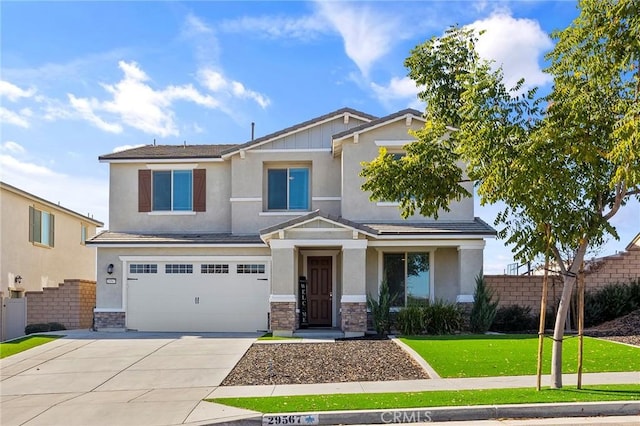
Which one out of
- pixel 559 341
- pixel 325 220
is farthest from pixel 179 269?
pixel 559 341

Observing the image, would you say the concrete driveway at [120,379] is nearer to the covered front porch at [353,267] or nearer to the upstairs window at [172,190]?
the covered front porch at [353,267]

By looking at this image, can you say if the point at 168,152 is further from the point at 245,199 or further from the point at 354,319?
the point at 354,319

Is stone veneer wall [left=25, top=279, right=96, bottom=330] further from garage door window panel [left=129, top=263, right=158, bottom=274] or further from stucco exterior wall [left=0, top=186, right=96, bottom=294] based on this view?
garage door window panel [left=129, top=263, right=158, bottom=274]

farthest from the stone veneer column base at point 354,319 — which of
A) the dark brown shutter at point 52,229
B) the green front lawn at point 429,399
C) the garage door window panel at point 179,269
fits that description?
the dark brown shutter at point 52,229

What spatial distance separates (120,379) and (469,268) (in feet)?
36.4

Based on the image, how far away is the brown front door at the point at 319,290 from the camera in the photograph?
21609 mm

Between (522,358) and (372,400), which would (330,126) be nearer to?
(522,358)

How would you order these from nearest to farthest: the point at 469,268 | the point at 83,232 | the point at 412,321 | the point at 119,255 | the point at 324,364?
the point at 324,364 → the point at 412,321 → the point at 469,268 → the point at 119,255 → the point at 83,232

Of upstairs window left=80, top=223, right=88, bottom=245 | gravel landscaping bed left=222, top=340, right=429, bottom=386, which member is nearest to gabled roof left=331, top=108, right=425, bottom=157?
gravel landscaping bed left=222, top=340, right=429, bottom=386

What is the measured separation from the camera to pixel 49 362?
15.2m

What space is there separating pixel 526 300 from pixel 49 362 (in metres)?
14.2

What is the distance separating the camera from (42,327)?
21828mm

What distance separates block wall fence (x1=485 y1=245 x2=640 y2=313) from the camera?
67.3 ft

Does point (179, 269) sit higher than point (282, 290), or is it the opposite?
point (179, 269)
